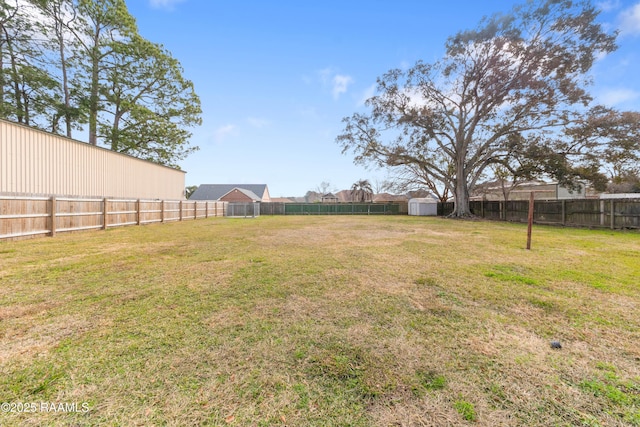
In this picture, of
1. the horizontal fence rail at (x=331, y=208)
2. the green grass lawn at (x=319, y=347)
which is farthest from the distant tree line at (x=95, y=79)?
the green grass lawn at (x=319, y=347)

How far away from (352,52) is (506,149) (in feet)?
40.6

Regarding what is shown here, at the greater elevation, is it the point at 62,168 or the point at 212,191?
the point at 212,191

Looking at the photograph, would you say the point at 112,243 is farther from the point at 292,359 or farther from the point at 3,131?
the point at 292,359

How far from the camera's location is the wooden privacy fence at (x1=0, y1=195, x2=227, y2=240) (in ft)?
21.4

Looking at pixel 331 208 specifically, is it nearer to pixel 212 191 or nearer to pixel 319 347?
pixel 212 191

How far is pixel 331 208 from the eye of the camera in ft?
91.9

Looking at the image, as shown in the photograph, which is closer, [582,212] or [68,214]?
[68,214]

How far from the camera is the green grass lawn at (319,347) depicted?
1351 millimetres

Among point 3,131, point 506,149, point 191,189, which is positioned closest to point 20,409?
point 3,131

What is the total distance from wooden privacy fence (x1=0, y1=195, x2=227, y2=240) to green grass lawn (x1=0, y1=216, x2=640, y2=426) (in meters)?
4.11

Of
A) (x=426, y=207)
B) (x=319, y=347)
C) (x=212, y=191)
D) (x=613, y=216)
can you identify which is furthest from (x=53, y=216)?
(x=212, y=191)

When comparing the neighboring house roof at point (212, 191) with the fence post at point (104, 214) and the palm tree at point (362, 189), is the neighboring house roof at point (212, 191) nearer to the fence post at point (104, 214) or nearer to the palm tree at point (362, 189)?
the palm tree at point (362, 189)

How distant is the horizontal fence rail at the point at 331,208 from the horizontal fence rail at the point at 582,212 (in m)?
11.7

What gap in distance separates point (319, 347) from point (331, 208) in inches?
1030
